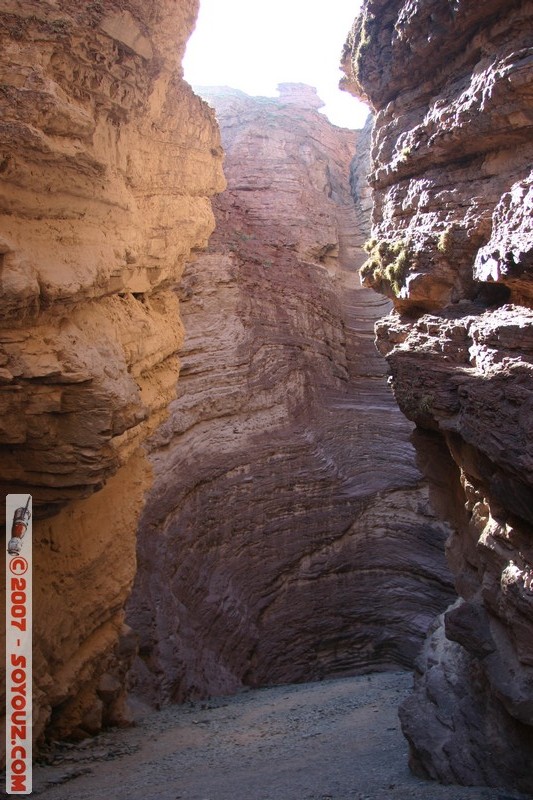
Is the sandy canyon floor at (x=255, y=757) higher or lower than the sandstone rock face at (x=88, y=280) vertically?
lower

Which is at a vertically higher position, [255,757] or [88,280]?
[88,280]

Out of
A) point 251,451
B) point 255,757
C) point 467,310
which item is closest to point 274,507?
point 251,451

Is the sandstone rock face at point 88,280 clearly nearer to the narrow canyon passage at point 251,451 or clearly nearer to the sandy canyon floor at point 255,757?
the narrow canyon passage at point 251,451

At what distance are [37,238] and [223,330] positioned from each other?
526 inches

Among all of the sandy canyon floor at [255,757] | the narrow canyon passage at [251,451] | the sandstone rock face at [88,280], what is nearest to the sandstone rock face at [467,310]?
the narrow canyon passage at [251,451]

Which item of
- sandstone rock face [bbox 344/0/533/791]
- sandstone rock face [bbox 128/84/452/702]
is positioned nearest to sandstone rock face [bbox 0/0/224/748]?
sandstone rock face [bbox 344/0/533/791]

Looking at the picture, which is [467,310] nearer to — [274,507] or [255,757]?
[255,757]

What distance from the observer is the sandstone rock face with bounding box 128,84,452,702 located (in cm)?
1502

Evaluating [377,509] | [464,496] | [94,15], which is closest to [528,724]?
[464,496]

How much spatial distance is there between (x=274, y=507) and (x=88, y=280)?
11.3m

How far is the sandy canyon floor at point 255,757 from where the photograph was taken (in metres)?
7.02

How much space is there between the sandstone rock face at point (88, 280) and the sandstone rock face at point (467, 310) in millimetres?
3406

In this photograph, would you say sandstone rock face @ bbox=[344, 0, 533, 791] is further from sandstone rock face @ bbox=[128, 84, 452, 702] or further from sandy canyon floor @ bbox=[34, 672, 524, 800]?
sandstone rock face @ bbox=[128, 84, 452, 702]

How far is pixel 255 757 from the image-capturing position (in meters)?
8.64
